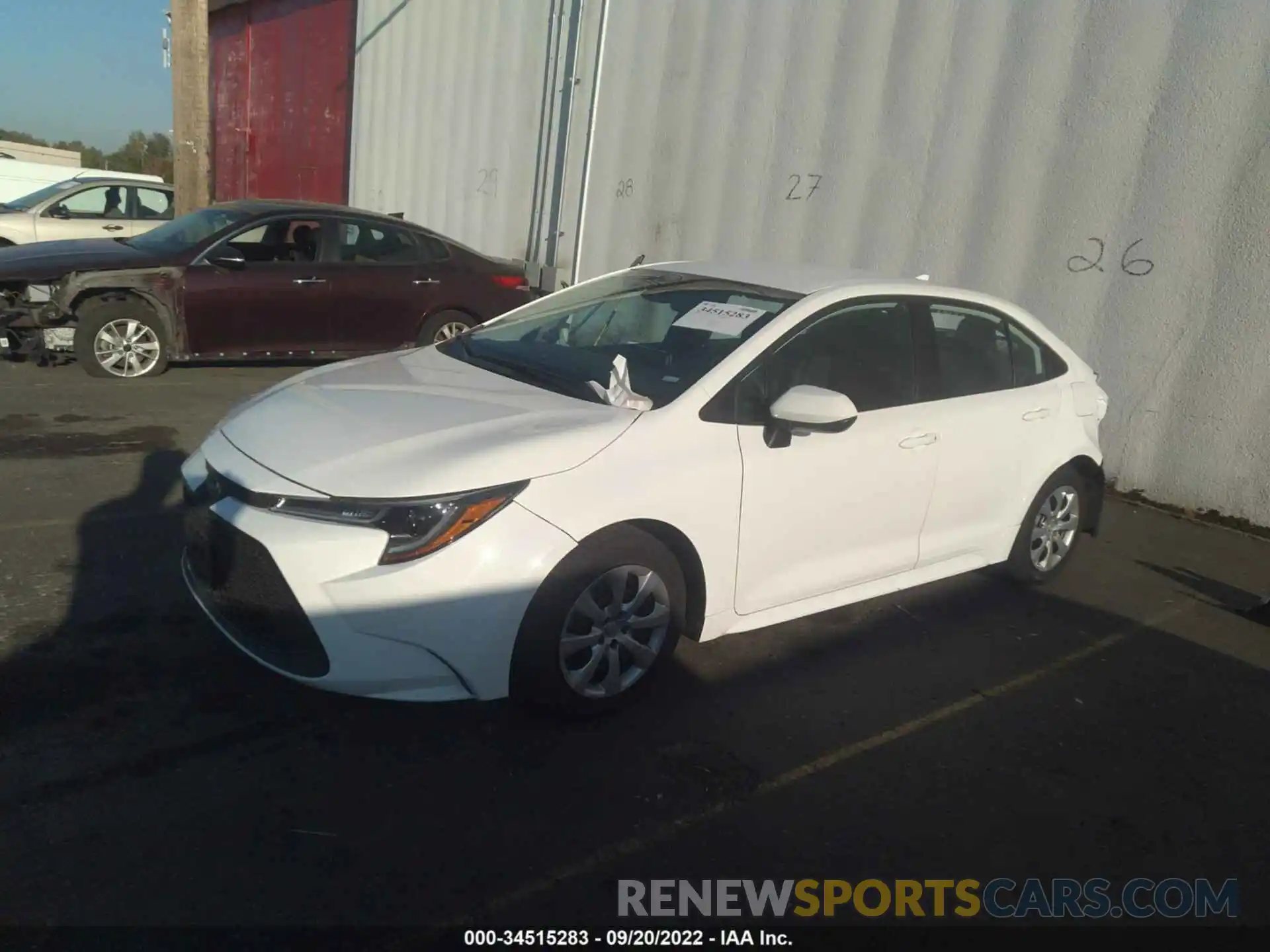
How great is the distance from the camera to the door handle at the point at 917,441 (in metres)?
4.03

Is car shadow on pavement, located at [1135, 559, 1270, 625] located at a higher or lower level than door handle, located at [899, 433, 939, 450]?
lower

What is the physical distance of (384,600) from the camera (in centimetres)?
291

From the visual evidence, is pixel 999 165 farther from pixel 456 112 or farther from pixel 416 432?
pixel 456 112

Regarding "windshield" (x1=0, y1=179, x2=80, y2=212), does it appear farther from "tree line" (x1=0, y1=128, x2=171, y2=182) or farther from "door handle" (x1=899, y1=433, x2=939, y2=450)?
"tree line" (x1=0, y1=128, x2=171, y2=182)

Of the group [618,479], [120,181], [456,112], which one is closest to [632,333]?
[618,479]

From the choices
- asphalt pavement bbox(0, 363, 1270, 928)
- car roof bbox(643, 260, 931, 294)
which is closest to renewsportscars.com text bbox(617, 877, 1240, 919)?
asphalt pavement bbox(0, 363, 1270, 928)

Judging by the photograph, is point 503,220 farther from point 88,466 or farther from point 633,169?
point 88,466

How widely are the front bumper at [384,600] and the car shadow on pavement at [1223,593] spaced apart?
380 centimetres

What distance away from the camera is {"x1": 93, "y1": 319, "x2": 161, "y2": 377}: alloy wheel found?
305 inches

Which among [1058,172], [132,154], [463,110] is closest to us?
[1058,172]

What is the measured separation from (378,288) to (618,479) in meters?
6.06

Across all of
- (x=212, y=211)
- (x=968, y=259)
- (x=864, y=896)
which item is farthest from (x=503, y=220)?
(x=864, y=896)

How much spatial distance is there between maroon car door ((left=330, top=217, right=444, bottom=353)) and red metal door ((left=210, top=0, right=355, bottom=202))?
7582mm

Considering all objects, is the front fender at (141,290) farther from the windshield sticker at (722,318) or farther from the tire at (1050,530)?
the tire at (1050,530)
